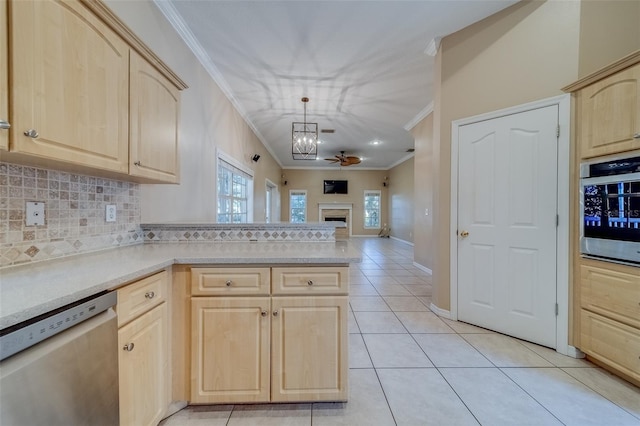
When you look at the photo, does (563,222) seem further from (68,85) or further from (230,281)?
(68,85)

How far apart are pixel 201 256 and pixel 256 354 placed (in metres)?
0.61

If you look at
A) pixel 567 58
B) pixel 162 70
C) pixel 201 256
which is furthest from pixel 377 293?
pixel 162 70

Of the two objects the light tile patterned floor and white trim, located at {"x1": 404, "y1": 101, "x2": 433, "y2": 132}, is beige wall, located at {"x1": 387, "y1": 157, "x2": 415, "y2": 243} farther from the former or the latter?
the light tile patterned floor

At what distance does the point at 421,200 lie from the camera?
16.7 feet

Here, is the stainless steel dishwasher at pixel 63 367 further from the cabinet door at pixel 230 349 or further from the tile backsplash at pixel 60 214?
the tile backsplash at pixel 60 214

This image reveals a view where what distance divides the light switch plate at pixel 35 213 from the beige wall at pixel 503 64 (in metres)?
3.04

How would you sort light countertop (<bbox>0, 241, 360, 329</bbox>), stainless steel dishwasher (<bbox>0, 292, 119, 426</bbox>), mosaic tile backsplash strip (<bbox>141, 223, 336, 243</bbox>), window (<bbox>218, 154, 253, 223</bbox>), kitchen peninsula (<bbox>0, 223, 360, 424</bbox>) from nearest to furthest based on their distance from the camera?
stainless steel dishwasher (<bbox>0, 292, 119, 426</bbox>) → light countertop (<bbox>0, 241, 360, 329</bbox>) → kitchen peninsula (<bbox>0, 223, 360, 424</bbox>) → mosaic tile backsplash strip (<bbox>141, 223, 336, 243</bbox>) → window (<bbox>218, 154, 253, 223</bbox>)

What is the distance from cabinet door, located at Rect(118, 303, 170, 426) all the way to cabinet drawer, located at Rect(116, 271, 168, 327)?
0.04 m

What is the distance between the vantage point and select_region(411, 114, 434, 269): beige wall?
4578mm

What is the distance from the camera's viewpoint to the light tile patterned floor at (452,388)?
1432 millimetres

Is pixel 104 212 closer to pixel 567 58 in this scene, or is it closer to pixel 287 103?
pixel 287 103

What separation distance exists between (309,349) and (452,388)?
1.02 metres

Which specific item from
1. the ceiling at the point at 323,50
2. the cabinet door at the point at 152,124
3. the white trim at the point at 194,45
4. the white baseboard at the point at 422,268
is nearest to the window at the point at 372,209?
the white baseboard at the point at 422,268

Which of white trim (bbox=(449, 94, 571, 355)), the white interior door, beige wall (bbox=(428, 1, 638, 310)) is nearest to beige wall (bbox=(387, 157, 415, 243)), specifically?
beige wall (bbox=(428, 1, 638, 310))
